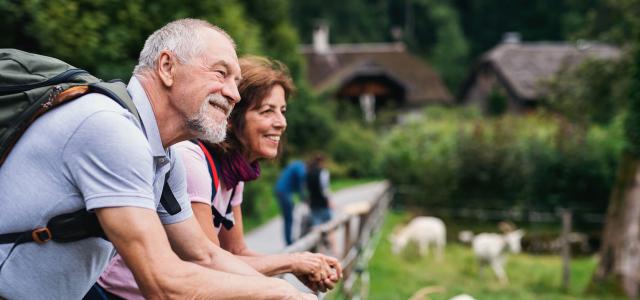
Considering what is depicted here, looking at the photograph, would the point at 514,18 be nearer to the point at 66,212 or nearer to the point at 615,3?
the point at 615,3

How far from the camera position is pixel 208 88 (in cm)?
215

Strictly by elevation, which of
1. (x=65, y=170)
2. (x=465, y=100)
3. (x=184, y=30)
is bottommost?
(x=465, y=100)

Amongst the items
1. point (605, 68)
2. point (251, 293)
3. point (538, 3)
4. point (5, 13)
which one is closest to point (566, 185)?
point (605, 68)

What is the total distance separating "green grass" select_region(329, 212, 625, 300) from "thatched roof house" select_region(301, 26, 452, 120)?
108 ft

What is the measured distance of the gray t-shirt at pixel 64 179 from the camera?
6.13 feet

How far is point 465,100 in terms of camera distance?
2254 inches

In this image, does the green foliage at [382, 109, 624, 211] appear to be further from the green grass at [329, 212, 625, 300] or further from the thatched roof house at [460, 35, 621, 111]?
the thatched roof house at [460, 35, 621, 111]

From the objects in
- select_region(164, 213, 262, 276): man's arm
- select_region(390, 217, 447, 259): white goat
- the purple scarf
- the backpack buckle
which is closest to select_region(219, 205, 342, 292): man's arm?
the purple scarf

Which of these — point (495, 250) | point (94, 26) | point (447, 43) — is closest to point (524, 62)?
point (447, 43)

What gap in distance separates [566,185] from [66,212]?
818 inches

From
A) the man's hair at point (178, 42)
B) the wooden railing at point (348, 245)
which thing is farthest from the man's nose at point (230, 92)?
the wooden railing at point (348, 245)

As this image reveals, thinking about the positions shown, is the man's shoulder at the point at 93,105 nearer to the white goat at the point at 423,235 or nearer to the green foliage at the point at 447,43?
the white goat at the point at 423,235

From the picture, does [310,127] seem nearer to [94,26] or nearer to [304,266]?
[94,26]

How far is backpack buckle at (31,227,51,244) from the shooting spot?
6.28ft
